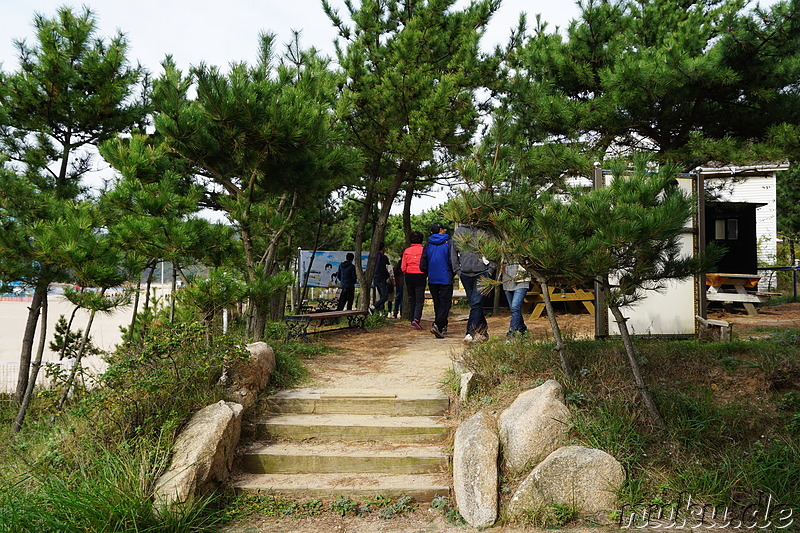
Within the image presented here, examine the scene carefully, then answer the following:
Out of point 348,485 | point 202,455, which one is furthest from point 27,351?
point 348,485

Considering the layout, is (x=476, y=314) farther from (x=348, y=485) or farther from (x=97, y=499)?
(x=97, y=499)

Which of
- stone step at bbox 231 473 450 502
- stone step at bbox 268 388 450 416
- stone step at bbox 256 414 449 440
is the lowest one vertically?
stone step at bbox 231 473 450 502

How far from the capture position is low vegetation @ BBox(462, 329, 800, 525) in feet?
11.9

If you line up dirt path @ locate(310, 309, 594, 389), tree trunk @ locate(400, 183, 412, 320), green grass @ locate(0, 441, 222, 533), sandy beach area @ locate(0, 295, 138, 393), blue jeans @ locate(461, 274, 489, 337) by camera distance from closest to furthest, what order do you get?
green grass @ locate(0, 441, 222, 533), dirt path @ locate(310, 309, 594, 389), sandy beach area @ locate(0, 295, 138, 393), blue jeans @ locate(461, 274, 489, 337), tree trunk @ locate(400, 183, 412, 320)

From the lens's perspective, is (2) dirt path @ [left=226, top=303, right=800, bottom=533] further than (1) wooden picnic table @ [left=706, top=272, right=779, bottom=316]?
→ No

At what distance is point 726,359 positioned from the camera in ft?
16.5

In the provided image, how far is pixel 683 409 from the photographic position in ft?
14.0

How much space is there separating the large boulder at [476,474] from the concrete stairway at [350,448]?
0.90ft

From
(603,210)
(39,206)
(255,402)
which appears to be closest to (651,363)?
(603,210)

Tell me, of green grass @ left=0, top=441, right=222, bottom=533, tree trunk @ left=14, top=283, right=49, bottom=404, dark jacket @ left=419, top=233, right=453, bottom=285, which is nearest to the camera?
green grass @ left=0, top=441, right=222, bottom=533

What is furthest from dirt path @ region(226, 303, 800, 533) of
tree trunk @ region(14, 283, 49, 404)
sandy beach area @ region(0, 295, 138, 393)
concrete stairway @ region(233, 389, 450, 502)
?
tree trunk @ region(14, 283, 49, 404)

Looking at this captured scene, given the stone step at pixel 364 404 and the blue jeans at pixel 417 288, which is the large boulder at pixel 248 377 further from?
the blue jeans at pixel 417 288

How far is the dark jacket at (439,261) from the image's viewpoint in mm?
8672

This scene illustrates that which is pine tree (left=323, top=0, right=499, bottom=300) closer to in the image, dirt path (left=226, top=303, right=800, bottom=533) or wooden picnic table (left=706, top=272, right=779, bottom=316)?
dirt path (left=226, top=303, right=800, bottom=533)
